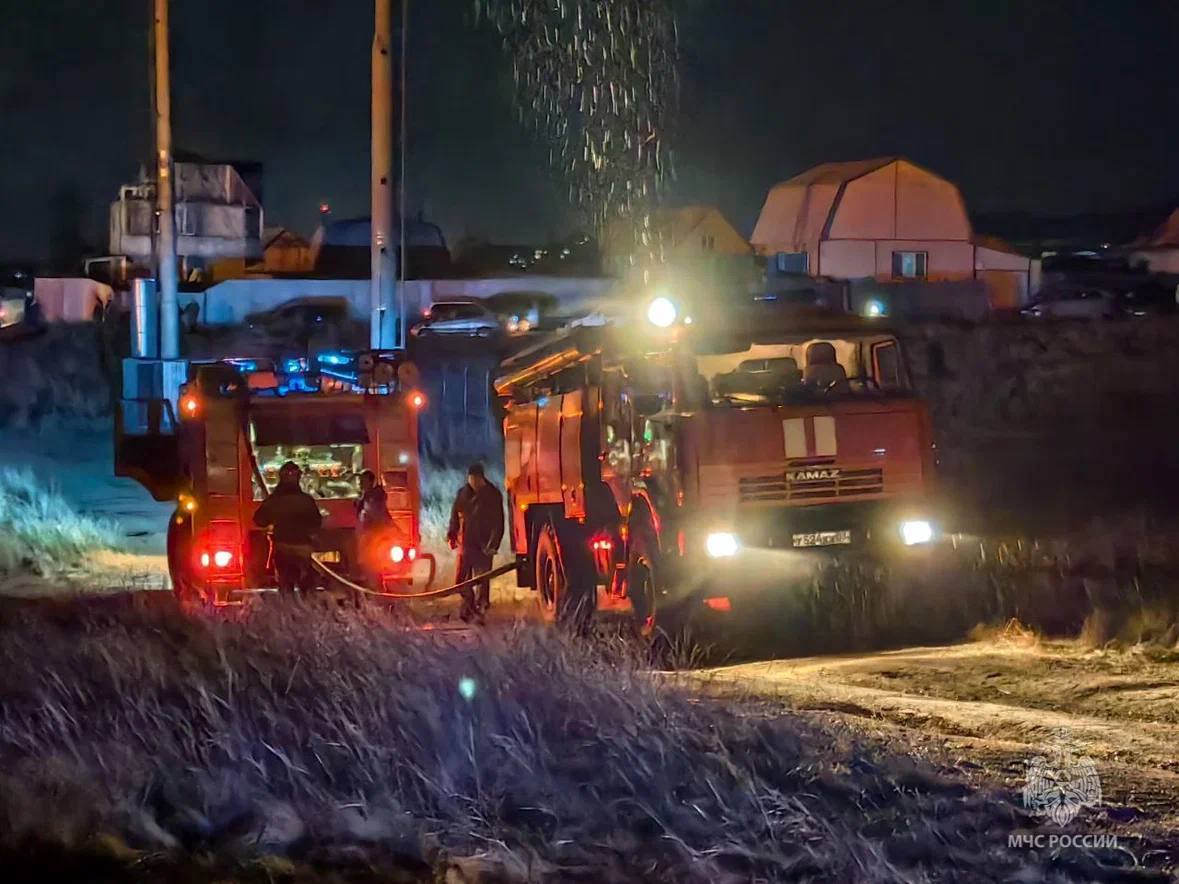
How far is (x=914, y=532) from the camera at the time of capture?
39.1ft

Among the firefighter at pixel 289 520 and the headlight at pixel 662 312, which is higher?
the headlight at pixel 662 312

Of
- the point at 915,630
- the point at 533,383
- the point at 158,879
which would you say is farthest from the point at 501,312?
the point at 158,879

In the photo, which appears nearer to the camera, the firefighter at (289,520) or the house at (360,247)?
the firefighter at (289,520)

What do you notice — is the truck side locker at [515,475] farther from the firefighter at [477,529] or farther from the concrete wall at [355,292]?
the concrete wall at [355,292]

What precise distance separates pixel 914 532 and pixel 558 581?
3.80 meters

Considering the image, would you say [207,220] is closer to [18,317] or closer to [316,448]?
[18,317]

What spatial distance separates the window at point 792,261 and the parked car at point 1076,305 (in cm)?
909

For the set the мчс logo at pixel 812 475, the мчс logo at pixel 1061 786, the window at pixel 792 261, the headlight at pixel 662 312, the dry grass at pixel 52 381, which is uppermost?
the window at pixel 792 261

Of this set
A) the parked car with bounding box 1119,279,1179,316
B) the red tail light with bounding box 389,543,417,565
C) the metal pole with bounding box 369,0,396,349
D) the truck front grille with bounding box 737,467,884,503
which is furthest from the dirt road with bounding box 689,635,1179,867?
the parked car with bounding box 1119,279,1179,316

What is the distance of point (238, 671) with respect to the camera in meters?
9.14

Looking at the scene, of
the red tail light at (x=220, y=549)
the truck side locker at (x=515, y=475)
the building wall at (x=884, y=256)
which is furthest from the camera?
A: the building wall at (x=884, y=256)

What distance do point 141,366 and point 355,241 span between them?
3786 cm

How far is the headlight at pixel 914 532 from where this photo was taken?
1191cm

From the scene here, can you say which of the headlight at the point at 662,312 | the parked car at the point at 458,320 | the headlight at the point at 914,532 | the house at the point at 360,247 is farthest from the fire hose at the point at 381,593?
the house at the point at 360,247
